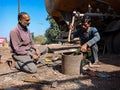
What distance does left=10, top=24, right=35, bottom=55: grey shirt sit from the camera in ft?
21.9

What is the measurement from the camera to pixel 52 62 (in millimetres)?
7961

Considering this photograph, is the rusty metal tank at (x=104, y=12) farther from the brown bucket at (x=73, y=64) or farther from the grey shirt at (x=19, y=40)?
the brown bucket at (x=73, y=64)

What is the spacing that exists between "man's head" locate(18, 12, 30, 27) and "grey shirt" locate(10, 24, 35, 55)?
13 cm

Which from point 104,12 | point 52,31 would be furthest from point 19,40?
point 52,31

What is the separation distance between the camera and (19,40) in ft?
22.3

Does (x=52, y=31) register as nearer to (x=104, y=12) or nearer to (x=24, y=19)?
(x=104, y=12)

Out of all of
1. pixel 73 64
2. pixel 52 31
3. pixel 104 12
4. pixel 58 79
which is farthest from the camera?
pixel 52 31

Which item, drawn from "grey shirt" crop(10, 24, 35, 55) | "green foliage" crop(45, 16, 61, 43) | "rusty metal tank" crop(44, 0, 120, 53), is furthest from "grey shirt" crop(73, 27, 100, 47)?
"green foliage" crop(45, 16, 61, 43)

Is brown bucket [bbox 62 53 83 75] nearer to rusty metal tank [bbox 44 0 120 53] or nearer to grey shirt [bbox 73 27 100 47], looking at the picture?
grey shirt [bbox 73 27 100 47]

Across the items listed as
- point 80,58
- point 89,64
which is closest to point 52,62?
point 89,64

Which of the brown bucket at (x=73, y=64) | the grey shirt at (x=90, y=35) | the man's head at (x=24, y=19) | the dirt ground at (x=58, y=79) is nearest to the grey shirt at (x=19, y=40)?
the man's head at (x=24, y=19)

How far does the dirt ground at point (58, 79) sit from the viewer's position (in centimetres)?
534

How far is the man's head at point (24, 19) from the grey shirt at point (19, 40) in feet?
0.42

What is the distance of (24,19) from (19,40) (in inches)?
19.6
